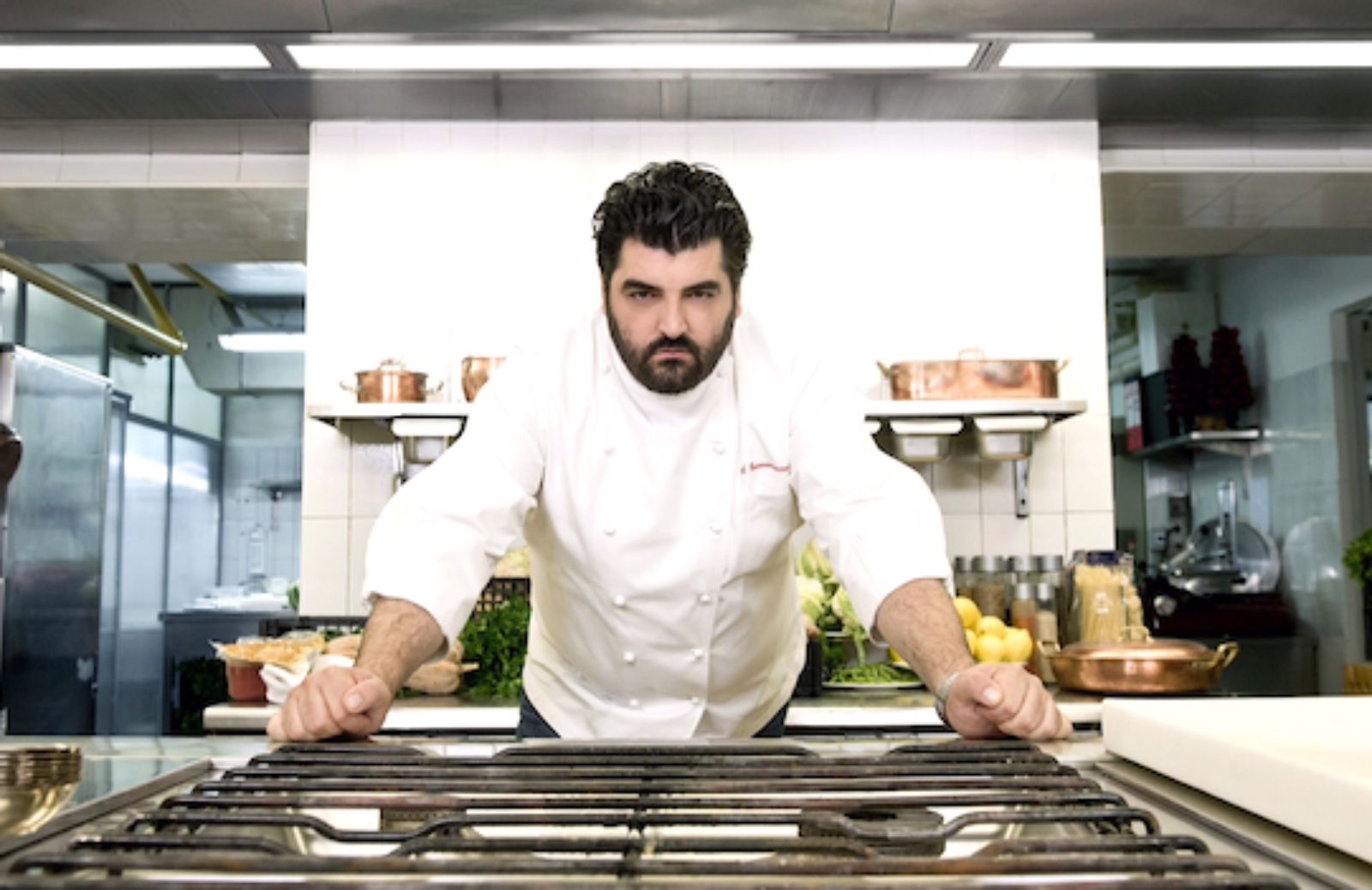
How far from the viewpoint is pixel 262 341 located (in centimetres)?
830

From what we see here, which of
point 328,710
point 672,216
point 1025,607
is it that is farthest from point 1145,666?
point 328,710

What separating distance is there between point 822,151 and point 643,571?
2.34 meters

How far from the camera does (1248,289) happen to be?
6.95 m

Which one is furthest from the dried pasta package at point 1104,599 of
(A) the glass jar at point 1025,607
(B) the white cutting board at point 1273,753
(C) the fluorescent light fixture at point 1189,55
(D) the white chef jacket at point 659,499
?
(B) the white cutting board at point 1273,753

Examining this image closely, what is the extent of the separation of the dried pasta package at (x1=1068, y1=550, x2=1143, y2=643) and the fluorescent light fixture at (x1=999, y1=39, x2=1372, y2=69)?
1.28 metres

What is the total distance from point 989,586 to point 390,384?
5.87ft

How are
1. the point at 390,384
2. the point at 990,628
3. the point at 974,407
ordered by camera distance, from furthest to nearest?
the point at 390,384 → the point at 974,407 → the point at 990,628

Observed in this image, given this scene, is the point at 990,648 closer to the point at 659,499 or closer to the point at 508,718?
the point at 508,718

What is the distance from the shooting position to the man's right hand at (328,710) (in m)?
1.13

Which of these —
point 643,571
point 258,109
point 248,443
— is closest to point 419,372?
point 258,109

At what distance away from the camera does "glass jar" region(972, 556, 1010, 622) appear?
10.8 ft

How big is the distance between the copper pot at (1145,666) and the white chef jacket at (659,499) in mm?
978

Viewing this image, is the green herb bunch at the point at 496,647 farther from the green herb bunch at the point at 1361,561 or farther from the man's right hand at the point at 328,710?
the green herb bunch at the point at 1361,561

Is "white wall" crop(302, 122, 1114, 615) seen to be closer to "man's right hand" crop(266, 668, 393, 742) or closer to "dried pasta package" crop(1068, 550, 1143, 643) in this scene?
"dried pasta package" crop(1068, 550, 1143, 643)
